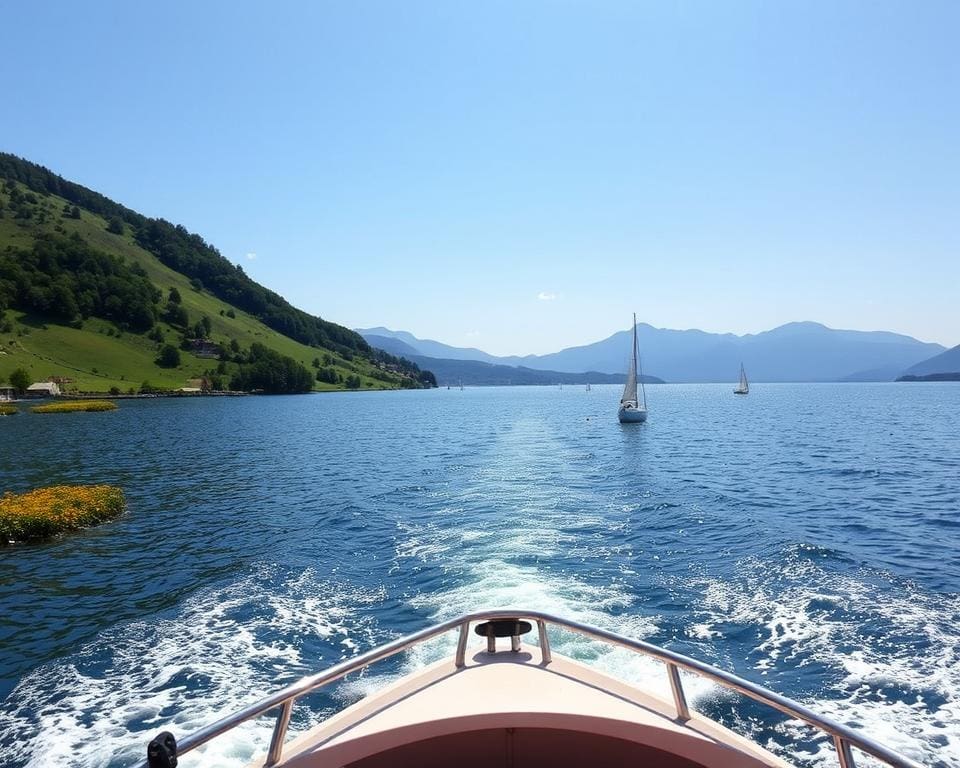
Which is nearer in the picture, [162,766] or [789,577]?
[162,766]

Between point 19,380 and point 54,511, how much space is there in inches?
5983

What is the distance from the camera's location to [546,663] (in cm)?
602

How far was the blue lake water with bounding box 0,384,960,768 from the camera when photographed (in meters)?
11.2

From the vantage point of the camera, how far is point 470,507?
97.6ft

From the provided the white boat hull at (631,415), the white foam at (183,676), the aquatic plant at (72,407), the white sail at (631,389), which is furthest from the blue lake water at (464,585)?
the aquatic plant at (72,407)

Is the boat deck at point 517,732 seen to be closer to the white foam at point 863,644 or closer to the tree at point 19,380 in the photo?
the white foam at point 863,644

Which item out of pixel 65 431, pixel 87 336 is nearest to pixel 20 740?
pixel 65 431

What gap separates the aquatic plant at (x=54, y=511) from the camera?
78.7 feet

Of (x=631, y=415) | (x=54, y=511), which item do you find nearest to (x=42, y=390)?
(x=631, y=415)

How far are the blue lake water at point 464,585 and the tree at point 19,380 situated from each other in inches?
4990

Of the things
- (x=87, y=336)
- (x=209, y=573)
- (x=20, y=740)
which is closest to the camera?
(x=20, y=740)

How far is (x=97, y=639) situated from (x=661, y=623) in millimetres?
14566

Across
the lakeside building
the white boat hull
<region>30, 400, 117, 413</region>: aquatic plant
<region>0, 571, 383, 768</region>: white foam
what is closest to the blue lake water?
<region>0, 571, 383, 768</region>: white foam

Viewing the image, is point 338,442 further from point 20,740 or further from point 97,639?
point 20,740
